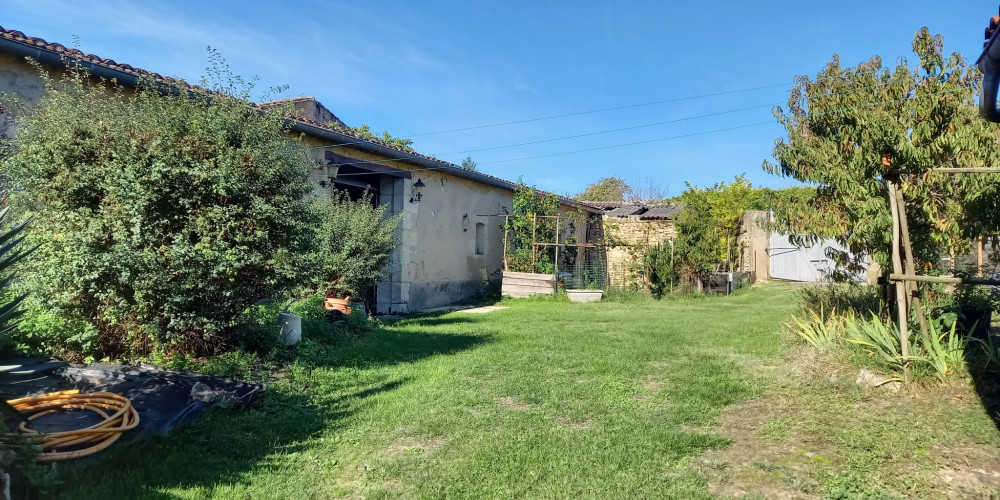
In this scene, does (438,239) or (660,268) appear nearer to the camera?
(438,239)

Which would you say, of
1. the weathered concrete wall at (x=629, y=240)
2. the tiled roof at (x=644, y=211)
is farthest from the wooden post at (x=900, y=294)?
the tiled roof at (x=644, y=211)

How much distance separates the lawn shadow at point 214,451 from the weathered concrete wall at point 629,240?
13602 mm

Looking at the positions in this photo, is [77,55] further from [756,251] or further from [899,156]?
[756,251]

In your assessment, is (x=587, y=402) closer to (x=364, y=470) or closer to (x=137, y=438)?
(x=364, y=470)

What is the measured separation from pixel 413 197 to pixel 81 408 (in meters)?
10.4

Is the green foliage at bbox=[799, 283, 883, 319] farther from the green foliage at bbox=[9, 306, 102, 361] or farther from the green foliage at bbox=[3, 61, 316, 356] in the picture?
the green foliage at bbox=[9, 306, 102, 361]

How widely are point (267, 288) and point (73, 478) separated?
312cm

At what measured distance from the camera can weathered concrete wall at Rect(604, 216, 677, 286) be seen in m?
17.7

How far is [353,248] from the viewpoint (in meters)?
10.4

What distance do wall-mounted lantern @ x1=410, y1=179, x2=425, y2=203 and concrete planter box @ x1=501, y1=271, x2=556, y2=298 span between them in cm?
349

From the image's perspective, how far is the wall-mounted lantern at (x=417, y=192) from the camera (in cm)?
1366

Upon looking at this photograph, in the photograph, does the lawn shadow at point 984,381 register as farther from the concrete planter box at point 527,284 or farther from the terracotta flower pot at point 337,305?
the concrete planter box at point 527,284

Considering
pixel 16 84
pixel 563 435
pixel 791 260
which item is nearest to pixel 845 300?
pixel 563 435

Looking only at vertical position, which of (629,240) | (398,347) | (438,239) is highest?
(629,240)
